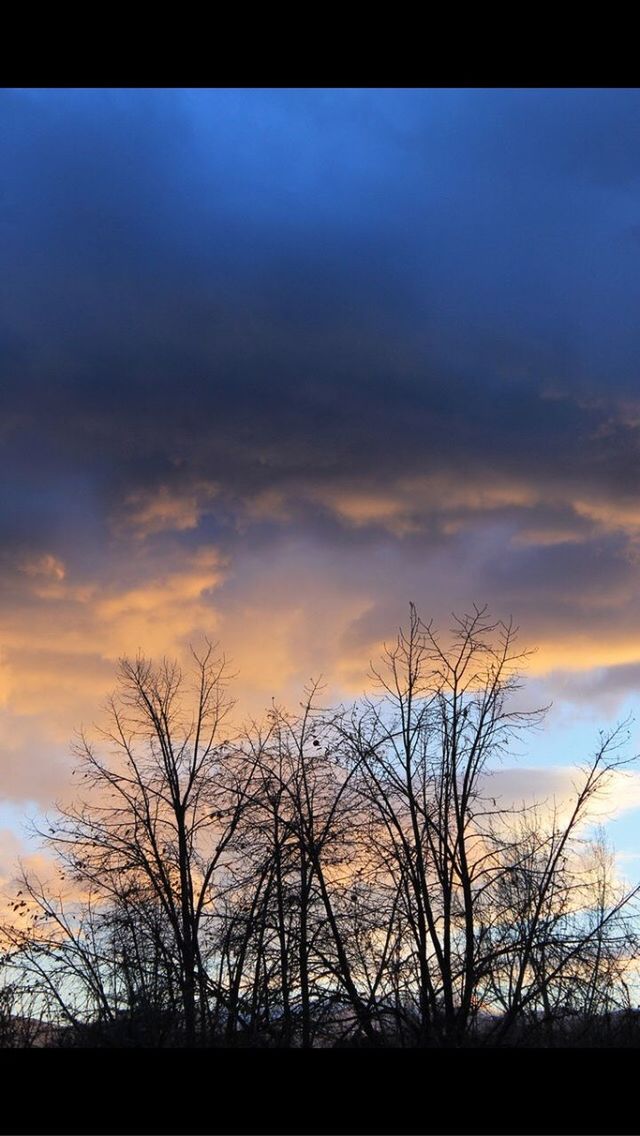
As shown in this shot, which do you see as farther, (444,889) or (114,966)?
(114,966)

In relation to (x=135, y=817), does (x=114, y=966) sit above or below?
below

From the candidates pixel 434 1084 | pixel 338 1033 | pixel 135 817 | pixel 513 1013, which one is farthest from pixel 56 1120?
pixel 135 817

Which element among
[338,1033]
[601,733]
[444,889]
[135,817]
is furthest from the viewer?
[135,817]

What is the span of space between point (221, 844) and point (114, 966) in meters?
2.16

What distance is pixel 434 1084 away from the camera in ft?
8.31

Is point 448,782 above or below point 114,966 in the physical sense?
above

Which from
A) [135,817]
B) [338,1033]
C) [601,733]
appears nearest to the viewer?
[338,1033]
